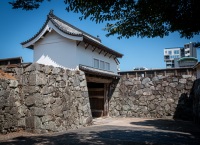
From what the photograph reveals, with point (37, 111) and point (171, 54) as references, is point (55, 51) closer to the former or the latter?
point (37, 111)

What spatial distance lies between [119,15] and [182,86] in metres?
12.2

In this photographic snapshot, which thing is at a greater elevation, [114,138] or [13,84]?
[13,84]

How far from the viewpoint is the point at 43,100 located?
8.05 m

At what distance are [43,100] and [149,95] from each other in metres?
9.91

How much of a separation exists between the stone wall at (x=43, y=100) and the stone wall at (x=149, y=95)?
7.00m

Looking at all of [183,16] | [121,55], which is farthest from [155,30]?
[121,55]

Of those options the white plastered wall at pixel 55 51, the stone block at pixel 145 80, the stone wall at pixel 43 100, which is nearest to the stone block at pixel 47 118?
the stone wall at pixel 43 100

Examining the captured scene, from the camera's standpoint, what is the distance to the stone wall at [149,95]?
14.2 m

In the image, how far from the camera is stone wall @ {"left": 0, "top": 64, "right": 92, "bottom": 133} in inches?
310

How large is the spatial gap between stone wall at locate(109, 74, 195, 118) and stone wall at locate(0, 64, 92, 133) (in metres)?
7.00

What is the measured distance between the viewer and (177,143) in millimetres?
5984

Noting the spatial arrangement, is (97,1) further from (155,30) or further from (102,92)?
(102,92)

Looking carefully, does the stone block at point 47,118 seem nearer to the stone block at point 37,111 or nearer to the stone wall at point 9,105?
the stone block at point 37,111

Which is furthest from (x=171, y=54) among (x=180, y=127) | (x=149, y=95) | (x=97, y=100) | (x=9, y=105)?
(x=9, y=105)
